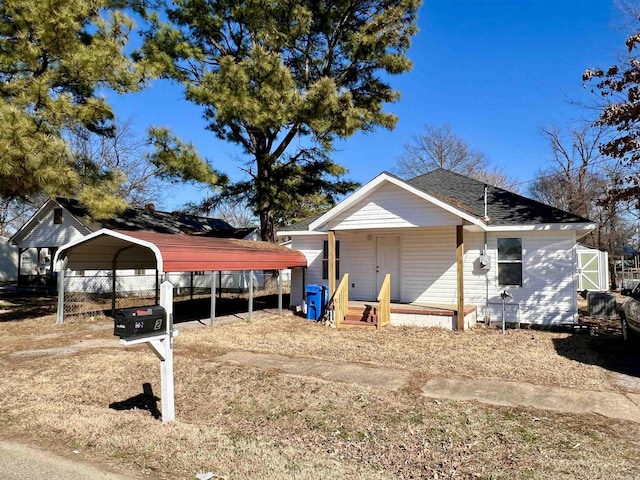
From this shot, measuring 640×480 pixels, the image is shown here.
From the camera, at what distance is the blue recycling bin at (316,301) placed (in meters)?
12.9

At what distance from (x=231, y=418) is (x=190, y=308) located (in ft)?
38.6

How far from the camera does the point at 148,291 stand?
2325 centimetres

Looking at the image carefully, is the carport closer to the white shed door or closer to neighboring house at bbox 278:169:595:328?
neighboring house at bbox 278:169:595:328

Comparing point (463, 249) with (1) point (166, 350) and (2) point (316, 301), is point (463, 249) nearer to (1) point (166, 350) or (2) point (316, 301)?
(2) point (316, 301)

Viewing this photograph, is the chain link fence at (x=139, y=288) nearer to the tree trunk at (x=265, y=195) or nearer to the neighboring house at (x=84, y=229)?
the neighboring house at (x=84, y=229)

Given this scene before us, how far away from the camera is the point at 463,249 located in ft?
38.4

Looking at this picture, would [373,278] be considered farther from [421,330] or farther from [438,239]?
[421,330]

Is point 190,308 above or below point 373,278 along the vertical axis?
below

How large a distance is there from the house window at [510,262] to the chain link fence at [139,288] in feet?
30.6

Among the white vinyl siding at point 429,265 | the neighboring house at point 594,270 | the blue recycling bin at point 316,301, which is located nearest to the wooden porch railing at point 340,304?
the blue recycling bin at point 316,301

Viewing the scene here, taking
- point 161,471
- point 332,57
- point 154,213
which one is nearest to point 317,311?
point 161,471

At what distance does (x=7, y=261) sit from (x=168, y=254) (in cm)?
3213

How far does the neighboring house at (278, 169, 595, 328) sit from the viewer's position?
1116 centimetres

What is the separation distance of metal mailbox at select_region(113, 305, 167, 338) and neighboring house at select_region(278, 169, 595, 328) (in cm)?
777
